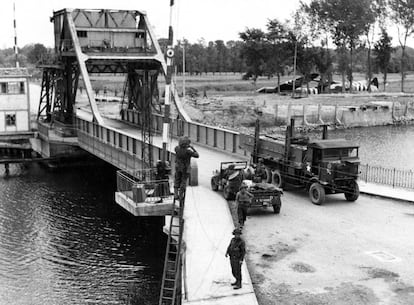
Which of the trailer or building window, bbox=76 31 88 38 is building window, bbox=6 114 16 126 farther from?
the trailer

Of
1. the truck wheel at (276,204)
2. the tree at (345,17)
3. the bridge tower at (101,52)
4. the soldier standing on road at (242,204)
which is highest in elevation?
the tree at (345,17)

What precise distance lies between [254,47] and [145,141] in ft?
215

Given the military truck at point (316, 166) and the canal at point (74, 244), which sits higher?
A: the military truck at point (316, 166)

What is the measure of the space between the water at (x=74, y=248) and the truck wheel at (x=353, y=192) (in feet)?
26.1

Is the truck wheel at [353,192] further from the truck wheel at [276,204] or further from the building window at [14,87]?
the building window at [14,87]

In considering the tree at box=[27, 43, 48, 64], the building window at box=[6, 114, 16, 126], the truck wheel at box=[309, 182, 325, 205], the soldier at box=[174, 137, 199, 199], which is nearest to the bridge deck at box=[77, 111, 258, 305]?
the soldier at box=[174, 137, 199, 199]

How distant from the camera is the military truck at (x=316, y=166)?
22.8m

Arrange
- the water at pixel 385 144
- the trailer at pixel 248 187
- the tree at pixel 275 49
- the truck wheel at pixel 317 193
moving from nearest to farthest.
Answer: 1. the trailer at pixel 248 187
2. the truck wheel at pixel 317 193
3. the water at pixel 385 144
4. the tree at pixel 275 49

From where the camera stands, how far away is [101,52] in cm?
4425

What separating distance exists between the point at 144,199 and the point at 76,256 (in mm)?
5793

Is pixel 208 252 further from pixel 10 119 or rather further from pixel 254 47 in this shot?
pixel 254 47

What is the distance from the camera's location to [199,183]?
26.2 metres

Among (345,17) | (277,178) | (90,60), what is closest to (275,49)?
(345,17)

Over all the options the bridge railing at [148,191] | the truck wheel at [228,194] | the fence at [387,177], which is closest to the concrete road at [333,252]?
the truck wheel at [228,194]
